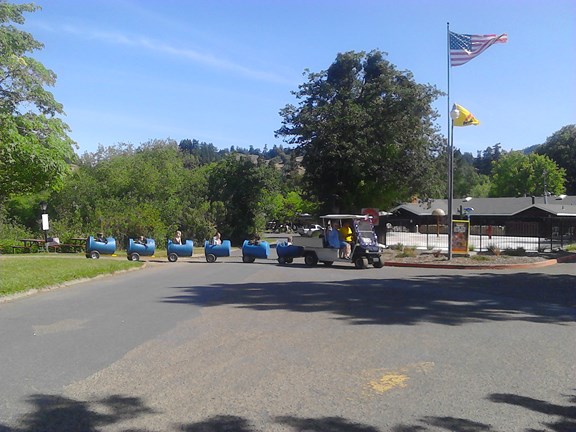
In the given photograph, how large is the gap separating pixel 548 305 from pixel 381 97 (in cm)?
2711

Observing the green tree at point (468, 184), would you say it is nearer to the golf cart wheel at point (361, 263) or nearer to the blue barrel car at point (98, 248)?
the blue barrel car at point (98, 248)

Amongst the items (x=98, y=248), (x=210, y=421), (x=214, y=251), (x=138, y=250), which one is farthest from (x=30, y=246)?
(x=210, y=421)

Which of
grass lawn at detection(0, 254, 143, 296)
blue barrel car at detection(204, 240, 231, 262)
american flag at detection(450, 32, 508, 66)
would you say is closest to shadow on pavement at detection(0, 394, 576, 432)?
grass lawn at detection(0, 254, 143, 296)

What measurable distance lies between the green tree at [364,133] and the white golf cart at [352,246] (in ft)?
38.5

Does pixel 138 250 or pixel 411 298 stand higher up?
pixel 138 250

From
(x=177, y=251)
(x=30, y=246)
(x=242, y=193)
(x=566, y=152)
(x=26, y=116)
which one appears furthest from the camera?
(x=566, y=152)

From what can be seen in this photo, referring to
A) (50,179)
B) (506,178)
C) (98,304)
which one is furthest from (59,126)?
(506,178)

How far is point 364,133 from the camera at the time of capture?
35625mm

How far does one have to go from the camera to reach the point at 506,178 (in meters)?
→ 92.4

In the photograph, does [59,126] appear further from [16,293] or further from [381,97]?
[381,97]

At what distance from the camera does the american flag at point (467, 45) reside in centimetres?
2302

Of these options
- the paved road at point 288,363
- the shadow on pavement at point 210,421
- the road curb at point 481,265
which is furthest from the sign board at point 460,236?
the shadow on pavement at point 210,421

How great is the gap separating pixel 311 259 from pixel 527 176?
74343mm

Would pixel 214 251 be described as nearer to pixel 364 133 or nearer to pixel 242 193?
pixel 364 133
